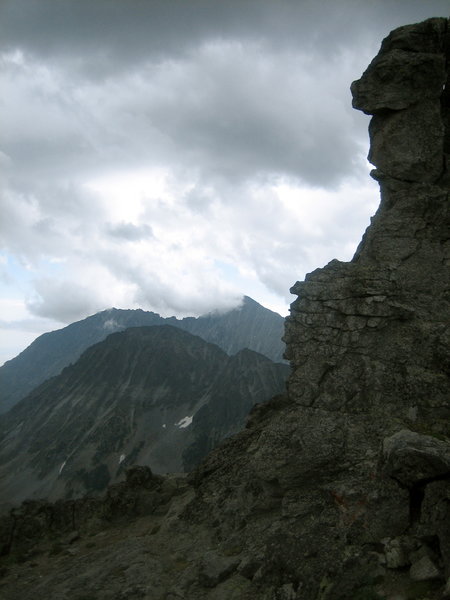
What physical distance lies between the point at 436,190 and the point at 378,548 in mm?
25145

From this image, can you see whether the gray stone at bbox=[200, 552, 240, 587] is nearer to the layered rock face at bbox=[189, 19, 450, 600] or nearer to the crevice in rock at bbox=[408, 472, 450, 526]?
the layered rock face at bbox=[189, 19, 450, 600]

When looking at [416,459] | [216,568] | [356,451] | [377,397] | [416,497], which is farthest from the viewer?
[377,397]

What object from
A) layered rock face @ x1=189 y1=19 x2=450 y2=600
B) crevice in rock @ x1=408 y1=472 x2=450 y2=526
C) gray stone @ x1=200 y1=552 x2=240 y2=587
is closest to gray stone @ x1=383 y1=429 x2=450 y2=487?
layered rock face @ x1=189 y1=19 x2=450 y2=600

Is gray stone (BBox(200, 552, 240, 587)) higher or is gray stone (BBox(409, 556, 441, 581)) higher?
gray stone (BBox(409, 556, 441, 581))

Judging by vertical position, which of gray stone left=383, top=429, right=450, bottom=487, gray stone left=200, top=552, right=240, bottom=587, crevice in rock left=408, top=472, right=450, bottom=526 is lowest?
gray stone left=200, top=552, right=240, bottom=587

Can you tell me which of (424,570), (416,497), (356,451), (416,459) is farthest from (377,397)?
(424,570)

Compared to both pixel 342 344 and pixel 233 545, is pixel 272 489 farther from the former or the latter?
pixel 342 344

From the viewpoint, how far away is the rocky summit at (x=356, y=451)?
60.9 ft

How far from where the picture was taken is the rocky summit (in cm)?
1856

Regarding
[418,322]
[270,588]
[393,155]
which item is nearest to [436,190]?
[393,155]

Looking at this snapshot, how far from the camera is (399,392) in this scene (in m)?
26.4

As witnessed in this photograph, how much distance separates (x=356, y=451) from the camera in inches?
978

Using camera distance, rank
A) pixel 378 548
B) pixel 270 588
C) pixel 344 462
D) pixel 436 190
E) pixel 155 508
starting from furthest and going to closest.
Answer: pixel 155 508, pixel 436 190, pixel 344 462, pixel 270 588, pixel 378 548

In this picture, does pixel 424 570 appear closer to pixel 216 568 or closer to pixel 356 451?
pixel 356 451
